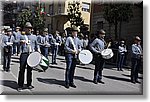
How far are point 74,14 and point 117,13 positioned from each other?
785 millimetres

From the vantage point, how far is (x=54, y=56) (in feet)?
19.3

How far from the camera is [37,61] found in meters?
5.44

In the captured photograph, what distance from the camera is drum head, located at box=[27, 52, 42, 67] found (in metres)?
5.45

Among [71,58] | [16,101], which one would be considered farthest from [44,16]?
[16,101]

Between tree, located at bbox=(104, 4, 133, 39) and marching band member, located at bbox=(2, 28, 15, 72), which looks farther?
tree, located at bbox=(104, 4, 133, 39)

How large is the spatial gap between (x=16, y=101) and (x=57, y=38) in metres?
1.20

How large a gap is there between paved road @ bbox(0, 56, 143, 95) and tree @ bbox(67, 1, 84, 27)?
0.65m

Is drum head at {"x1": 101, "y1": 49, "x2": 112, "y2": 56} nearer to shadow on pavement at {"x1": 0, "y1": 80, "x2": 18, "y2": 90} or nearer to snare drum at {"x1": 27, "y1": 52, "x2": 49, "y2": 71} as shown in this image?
snare drum at {"x1": 27, "y1": 52, "x2": 49, "y2": 71}

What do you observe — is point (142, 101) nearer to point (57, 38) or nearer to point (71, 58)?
point (71, 58)

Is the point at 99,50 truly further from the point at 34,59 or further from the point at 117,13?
the point at 34,59

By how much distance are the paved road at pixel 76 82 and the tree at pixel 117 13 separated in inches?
27.5

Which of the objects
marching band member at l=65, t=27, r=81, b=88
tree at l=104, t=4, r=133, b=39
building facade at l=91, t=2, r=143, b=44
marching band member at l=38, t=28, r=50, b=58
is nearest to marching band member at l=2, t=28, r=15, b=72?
marching band member at l=38, t=28, r=50, b=58

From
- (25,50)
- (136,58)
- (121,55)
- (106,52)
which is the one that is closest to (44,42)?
(25,50)

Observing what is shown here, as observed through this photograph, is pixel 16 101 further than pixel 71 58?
No
